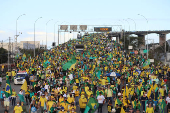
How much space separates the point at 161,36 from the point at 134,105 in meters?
142

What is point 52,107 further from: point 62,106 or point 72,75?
point 72,75

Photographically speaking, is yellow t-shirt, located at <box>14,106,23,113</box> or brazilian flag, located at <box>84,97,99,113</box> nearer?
yellow t-shirt, located at <box>14,106,23,113</box>

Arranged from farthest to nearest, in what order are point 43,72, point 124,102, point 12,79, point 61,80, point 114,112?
point 12,79 < point 43,72 < point 61,80 < point 124,102 < point 114,112

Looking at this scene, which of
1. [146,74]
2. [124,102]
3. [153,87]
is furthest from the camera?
[146,74]

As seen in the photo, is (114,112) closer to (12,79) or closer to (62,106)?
(62,106)

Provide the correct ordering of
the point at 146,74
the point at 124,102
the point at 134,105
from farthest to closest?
1. the point at 146,74
2. the point at 134,105
3. the point at 124,102

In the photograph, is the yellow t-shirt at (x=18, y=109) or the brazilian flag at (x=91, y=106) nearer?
the yellow t-shirt at (x=18, y=109)

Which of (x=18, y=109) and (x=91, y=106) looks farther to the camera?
(x=91, y=106)

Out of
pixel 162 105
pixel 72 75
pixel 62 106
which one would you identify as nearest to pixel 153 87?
pixel 162 105

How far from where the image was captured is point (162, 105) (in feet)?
43.8

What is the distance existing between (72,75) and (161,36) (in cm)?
13372

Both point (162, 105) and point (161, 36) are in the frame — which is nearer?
point (162, 105)

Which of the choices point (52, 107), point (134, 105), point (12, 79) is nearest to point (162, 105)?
point (134, 105)

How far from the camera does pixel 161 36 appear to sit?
151 meters
